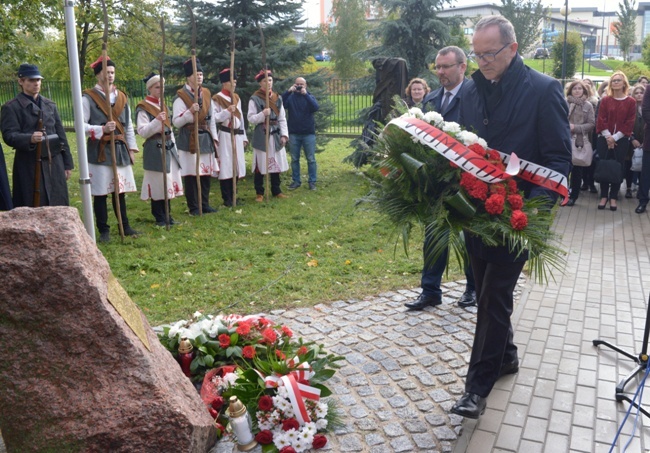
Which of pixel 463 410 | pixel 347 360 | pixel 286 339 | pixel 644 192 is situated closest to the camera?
pixel 463 410

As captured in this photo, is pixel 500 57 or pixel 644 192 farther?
pixel 644 192

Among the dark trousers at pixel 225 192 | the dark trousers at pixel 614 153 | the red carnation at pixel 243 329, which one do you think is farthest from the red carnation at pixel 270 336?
the dark trousers at pixel 614 153

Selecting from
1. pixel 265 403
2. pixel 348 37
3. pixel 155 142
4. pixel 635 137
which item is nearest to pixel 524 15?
pixel 348 37

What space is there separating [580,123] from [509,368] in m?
7.30

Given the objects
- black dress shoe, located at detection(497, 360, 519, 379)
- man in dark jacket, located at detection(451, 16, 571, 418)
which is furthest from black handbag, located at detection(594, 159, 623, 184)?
man in dark jacket, located at detection(451, 16, 571, 418)

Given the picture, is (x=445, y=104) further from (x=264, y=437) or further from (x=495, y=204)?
(x=264, y=437)

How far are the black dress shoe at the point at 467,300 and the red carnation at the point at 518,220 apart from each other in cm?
260

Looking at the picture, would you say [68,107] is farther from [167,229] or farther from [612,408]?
[612,408]

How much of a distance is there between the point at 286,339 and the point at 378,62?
8.65 meters

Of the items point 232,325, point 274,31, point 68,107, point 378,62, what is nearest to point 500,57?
point 232,325

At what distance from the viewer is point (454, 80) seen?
5773 mm

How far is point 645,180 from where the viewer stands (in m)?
10.1

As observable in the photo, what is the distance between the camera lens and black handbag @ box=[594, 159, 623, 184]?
10.3m

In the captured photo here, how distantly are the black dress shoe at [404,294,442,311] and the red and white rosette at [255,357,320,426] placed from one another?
2046 mm
